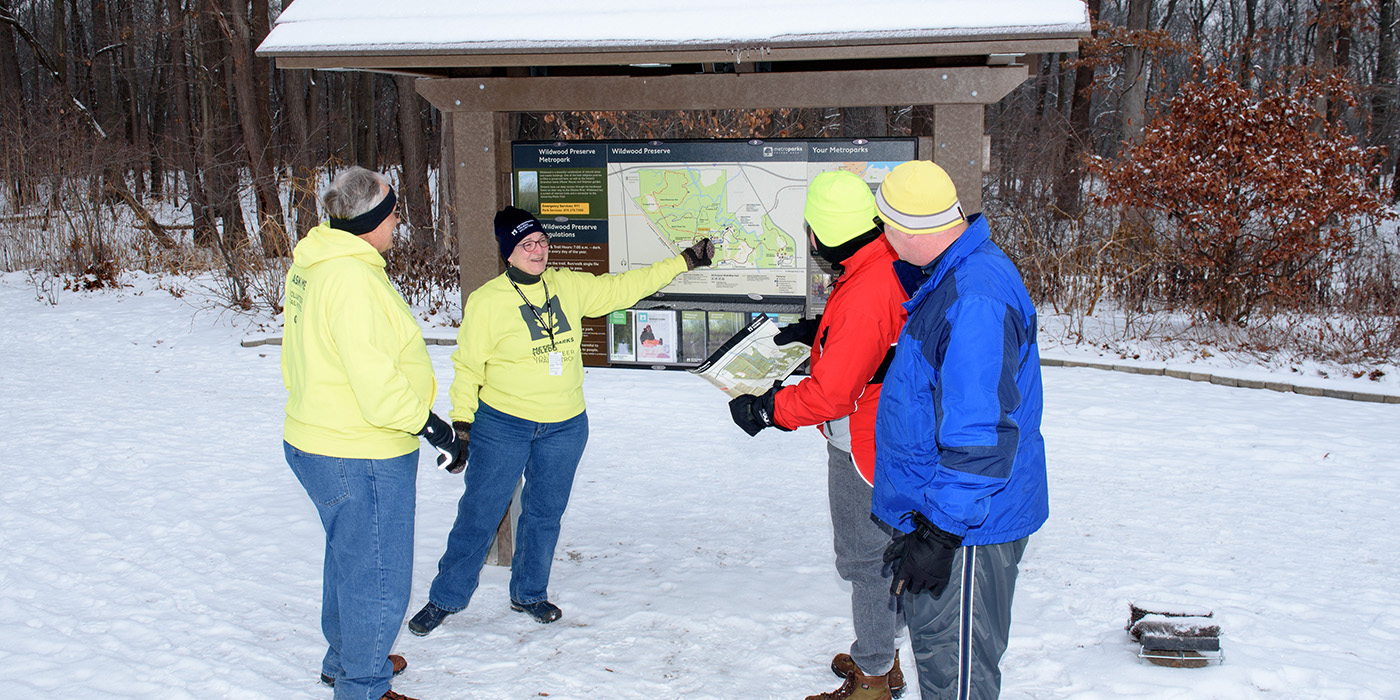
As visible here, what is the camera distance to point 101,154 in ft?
48.3

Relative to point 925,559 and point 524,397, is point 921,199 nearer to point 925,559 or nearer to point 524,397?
point 925,559

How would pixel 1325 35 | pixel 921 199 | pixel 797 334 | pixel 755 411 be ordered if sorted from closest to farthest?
pixel 921 199 < pixel 755 411 < pixel 797 334 < pixel 1325 35

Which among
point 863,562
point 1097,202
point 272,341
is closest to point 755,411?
point 863,562

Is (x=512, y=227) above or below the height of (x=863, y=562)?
above

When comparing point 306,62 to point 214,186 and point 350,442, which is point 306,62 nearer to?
point 350,442

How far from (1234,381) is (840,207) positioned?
22.6 feet

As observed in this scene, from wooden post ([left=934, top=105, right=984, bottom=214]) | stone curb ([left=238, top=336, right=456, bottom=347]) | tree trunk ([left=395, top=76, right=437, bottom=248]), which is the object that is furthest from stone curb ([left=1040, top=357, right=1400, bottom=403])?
tree trunk ([left=395, top=76, right=437, bottom=248])

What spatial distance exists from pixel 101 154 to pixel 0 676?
1342 cm

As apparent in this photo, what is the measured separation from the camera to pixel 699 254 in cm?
418

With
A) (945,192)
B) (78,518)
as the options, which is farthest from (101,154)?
(945,192)

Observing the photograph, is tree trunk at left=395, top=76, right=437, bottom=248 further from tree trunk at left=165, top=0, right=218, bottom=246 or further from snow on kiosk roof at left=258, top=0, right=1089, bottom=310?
snow on kiosk roof at left=258, top=0, right=1089, bottom=310

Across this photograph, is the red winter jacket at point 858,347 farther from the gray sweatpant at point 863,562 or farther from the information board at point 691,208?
the information board at point 691,208

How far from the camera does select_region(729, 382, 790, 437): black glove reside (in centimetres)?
335

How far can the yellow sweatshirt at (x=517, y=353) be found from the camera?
379 cm
